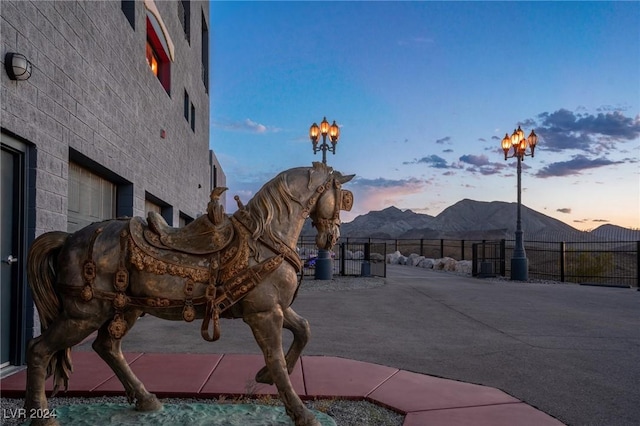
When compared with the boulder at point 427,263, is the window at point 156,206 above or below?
above

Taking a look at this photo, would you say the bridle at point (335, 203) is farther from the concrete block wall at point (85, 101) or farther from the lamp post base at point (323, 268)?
the lamp post base at point (323, 268)

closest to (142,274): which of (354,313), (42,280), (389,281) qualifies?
(42,280)

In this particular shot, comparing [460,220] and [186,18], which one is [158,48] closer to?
[186,18]

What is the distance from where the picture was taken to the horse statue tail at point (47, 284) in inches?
115

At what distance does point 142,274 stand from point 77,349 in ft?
12.0

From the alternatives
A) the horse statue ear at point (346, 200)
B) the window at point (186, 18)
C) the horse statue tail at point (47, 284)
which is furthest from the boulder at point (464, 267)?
the horse statue tail at point (47, 284)

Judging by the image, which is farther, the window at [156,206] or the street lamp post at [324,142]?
the street lamp post at [324,142]

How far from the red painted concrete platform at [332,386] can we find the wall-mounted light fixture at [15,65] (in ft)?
9.46

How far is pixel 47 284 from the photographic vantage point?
9.59 feet

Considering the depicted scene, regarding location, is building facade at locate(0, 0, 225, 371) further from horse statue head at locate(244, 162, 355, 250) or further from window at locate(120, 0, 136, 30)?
horse statue head at locate(244, 162, 355, 250)

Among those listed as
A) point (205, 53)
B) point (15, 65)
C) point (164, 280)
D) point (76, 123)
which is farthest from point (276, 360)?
point (205, 53)

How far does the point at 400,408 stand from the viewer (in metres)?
3.69

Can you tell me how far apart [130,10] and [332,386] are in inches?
316

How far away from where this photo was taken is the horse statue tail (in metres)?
2.91
